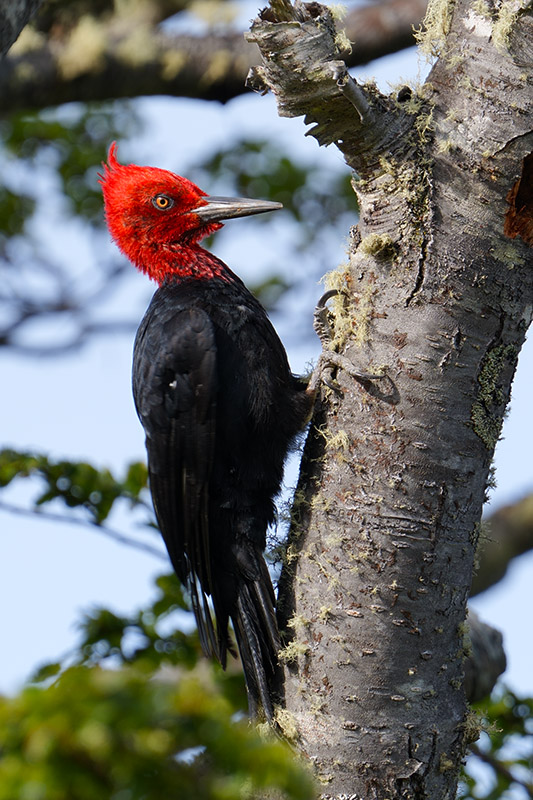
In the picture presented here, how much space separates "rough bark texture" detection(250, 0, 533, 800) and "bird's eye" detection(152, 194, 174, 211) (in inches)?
51.5

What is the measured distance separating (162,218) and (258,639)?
5.37 ft

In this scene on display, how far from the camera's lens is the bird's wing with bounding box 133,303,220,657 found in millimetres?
2678

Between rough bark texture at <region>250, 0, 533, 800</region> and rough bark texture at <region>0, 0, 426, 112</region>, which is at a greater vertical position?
rough bark texture at <region>0, 0, 426, 112</region>

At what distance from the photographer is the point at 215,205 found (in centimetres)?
326

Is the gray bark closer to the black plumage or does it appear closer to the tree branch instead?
the black plumage

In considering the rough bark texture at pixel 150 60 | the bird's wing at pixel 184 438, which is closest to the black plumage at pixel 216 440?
the bird's wing at pixel 184 438

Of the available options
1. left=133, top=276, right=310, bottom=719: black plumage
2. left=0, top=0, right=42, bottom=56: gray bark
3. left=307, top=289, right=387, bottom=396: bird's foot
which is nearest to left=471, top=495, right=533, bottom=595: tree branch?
left=133, top=276, right=310, bottom=719: black plumage

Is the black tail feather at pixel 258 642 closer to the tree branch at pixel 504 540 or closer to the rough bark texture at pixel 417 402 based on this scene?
the rough bark texture at pixel 417 402

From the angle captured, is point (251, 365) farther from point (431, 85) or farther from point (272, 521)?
point (431, 85)

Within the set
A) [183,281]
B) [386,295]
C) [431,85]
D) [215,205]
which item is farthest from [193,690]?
[215,205]

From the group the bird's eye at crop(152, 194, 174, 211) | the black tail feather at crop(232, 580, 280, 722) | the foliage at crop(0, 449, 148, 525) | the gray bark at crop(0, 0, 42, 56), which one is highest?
the bird's eye at crop(152, 194, 174, 211)

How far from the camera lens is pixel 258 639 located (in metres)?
2.38

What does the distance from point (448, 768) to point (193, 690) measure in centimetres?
119

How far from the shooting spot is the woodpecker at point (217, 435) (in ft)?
8.79
